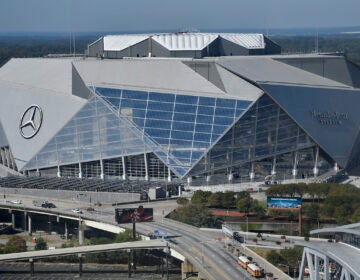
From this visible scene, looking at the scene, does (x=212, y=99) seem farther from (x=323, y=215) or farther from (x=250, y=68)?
(x=323, y=215)

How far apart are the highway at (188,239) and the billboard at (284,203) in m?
5.32

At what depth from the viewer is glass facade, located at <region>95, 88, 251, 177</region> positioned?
74.9 meters

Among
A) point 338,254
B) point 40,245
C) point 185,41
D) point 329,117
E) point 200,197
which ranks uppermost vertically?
point 185,41

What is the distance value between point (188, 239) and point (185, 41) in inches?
1085

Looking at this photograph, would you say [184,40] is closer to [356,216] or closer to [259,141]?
[259,141]

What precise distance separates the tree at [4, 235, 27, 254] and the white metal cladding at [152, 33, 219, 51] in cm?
2551

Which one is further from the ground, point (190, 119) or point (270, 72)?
point (270, 72)

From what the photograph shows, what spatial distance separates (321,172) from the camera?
256ft

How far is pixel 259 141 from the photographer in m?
75.7

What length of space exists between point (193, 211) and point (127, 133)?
44.0ft

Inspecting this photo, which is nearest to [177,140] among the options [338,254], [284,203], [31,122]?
[31,122]

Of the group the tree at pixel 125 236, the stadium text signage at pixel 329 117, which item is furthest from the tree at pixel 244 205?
the stadium text signage at pixel 329 117

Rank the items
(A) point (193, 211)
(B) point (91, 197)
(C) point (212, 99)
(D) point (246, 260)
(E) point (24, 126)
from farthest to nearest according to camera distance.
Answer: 1. (E) point (24, 126)
2. (C) point (212, 99)
3. (B) point (91, 197)
4. (A) point (193, 211)
5. (D) point (246, 260)

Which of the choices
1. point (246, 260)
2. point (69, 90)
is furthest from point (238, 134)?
point (246, 260)
